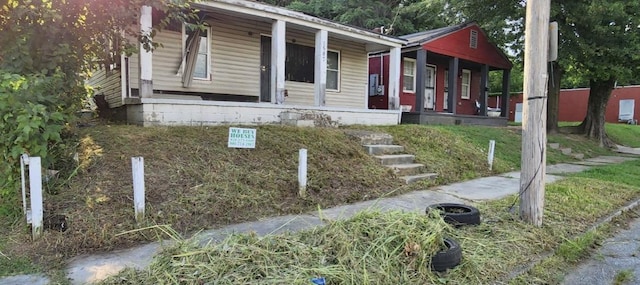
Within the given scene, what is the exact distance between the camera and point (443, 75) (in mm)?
16406

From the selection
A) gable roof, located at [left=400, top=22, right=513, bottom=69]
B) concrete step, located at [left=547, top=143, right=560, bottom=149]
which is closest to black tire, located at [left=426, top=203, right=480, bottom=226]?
gable roof, located at [left=400, top=22, right=513, bottom=69]

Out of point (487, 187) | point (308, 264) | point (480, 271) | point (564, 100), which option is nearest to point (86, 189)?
point (308, 264)

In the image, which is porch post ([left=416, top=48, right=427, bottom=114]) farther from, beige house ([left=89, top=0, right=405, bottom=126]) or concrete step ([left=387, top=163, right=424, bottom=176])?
concrete step ([left=387, top=163, right=424, bottom=176])

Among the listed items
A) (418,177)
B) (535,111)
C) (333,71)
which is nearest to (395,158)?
(418,177)

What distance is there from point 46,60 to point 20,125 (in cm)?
146

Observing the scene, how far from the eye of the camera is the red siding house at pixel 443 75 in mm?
12758

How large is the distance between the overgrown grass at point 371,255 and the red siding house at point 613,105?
88.7ft

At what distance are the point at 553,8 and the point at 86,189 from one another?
44.8 ft

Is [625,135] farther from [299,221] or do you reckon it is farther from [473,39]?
[299,221]

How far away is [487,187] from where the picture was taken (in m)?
6.55

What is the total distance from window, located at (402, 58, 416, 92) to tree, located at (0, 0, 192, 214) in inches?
420

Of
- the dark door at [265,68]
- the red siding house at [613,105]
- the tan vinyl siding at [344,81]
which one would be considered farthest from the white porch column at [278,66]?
the red siding house at [613,105]

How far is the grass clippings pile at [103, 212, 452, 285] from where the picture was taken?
2592 mm

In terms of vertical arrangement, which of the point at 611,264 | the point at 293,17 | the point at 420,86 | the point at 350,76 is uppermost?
the point at 293,17
